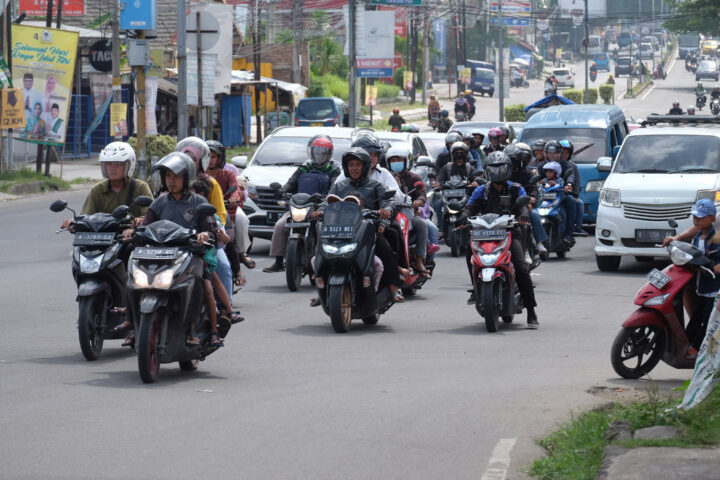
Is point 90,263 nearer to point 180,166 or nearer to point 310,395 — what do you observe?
point 180,166

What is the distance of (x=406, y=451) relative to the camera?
7.06 metres

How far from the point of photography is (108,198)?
417 inches

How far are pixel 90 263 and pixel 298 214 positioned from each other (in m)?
5.49

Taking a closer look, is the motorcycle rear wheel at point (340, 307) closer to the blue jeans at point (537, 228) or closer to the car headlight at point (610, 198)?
the blue jeans at point (537, 228)

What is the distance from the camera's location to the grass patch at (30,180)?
101ft

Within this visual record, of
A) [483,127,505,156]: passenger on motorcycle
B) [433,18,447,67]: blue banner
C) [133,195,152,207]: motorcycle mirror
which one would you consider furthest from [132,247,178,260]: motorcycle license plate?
[433,18,447,67]: blue banner

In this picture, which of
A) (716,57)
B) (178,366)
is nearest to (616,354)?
(178,366)

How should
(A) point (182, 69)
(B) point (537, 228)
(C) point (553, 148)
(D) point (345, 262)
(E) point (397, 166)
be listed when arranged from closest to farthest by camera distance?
1. (D) point (345, 262)
2. (E) point (397, 166)
3. (B) point (537, 228)
4. (C) point (553, 148)
5. (A) point (182, 69)

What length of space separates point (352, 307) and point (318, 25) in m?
63.3

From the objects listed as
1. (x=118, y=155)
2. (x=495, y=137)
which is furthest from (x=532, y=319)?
(x=495, y=137)

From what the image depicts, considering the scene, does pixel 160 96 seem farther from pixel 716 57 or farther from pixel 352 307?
pixel 716 57

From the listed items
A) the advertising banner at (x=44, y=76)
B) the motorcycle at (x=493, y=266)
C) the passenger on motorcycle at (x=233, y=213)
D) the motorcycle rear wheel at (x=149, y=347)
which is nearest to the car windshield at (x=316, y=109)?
the advertising banner at (x=44, y=76)

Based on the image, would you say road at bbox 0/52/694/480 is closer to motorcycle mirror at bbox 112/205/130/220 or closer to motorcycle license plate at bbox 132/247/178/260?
motorcycle license plate at bbox 132/247/178/260

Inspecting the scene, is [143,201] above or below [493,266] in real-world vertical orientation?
above
